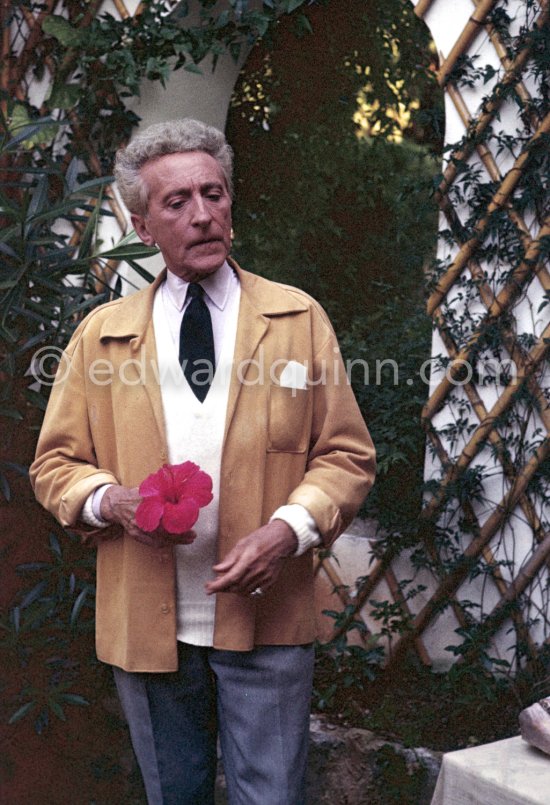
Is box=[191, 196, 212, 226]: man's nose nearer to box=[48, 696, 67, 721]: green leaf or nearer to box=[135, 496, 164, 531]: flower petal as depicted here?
box=[135, 496, 164, 531]: flower petal

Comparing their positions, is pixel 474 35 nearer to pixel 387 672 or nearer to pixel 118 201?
pixel 118 201

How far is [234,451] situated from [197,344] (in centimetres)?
17

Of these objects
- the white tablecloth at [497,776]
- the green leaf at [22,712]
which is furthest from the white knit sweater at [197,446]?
the green leaf at [22,712]

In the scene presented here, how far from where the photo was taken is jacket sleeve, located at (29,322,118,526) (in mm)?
1484

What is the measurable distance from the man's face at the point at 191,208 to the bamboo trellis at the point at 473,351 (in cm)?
118

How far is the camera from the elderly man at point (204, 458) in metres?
1.44

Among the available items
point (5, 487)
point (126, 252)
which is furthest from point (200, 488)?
point (5, 487)

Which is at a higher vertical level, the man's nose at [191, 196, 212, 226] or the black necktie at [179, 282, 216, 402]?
the man's nose at [191, 196, 212, 226]

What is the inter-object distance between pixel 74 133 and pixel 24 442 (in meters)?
1.02

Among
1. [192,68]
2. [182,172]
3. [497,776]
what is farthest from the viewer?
[192,68]

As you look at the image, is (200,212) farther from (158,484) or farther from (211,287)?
(158,484)

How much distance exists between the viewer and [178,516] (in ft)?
4.33

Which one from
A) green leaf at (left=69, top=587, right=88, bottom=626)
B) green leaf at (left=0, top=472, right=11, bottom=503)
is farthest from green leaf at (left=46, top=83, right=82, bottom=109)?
green leaf at (left=69, top=587, right=88, bottom=626)

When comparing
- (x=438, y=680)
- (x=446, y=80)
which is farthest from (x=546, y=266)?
(x=438, y=680)
